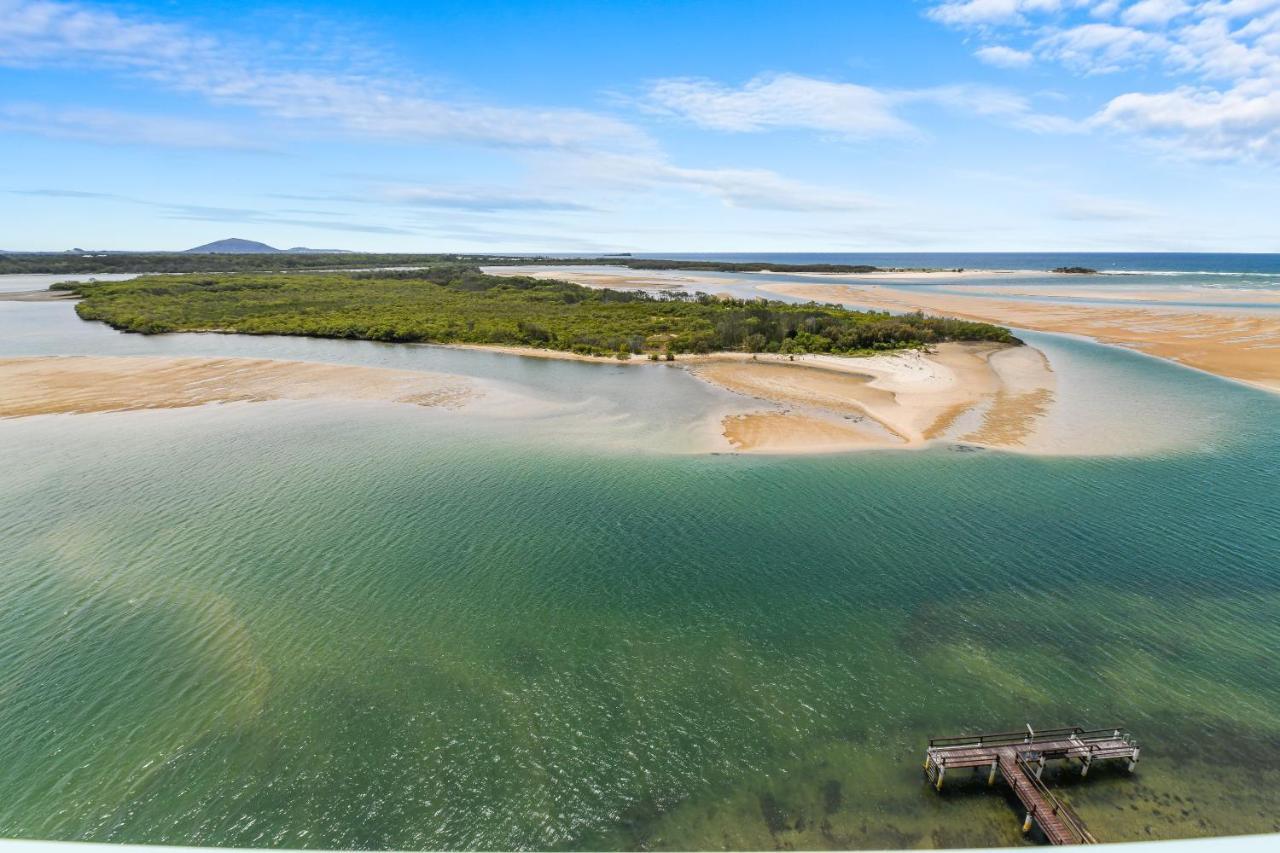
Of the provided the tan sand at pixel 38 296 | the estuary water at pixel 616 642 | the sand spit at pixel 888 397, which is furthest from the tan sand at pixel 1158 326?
the tan sand at pixel 38 296

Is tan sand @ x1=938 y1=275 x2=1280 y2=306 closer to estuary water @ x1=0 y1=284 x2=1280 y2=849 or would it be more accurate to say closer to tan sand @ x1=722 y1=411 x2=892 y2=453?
estuary water @ x1=0 y1=284 x2=1280 y2=849

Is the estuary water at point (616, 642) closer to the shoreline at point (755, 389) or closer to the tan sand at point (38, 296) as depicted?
the shoreline at point (755, 389)

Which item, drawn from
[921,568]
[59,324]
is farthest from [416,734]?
[59,324]

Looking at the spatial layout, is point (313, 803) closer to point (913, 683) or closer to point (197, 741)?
point (197, 741)

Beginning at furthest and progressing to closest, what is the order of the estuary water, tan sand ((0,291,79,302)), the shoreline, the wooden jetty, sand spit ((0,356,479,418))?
1. tan sand ((0,291,79,302))
2. sand spit ((0,356,479,418))
3. the shoreline
4. the estuary water
5. the wooden jetty

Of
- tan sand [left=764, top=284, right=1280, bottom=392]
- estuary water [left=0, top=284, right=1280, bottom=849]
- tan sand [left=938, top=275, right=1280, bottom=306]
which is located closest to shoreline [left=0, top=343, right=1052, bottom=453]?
estuary water [left=0, top=284, right=1280, bottom=849]

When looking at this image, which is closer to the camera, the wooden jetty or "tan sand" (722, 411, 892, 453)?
the wooden jetty

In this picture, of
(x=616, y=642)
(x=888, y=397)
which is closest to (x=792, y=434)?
(x=888, y=397)
